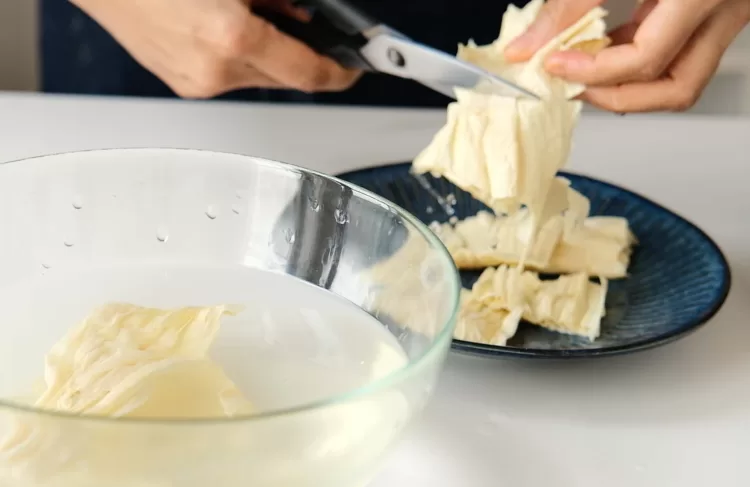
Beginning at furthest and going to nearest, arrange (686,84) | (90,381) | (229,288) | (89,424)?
(686,84) → (229,288) → (90,381) → (89,424)

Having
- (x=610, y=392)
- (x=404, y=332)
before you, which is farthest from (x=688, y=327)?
(x=404, y=332)

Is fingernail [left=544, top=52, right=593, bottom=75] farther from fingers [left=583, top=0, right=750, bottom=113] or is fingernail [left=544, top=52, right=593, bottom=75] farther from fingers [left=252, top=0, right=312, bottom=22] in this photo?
fingers [left=252, top=0, right=312, bottom=22]

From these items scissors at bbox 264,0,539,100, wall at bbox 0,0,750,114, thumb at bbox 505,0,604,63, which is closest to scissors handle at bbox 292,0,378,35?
scissors at bbox 264,0,539,100

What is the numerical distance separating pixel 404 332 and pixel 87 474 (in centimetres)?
17

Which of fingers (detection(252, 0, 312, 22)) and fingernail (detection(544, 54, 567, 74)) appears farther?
fingers (detection(252, 0, 312, 22))

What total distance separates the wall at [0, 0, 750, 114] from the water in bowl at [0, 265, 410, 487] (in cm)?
107

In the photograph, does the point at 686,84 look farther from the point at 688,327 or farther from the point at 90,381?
the point at 90,381

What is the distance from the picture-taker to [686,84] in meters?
0.68

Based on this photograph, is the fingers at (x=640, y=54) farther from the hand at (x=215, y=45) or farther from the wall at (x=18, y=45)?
the wall at (x=18, y=45)

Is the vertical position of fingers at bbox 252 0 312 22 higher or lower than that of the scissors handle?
lower

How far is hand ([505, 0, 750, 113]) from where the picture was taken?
626 millimetres

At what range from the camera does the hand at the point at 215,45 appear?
0.70 meters

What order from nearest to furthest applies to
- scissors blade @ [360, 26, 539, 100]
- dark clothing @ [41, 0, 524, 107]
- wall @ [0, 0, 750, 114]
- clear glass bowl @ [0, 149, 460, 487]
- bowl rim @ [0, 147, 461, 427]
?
1. bowl rim @ [0, 147, 461, 427]
2. clear glass bowl @ [0, 149, 460, 487]
3. scissors blade @ [360, 26, 539, 100]
4. dark clothing @ [41, 0, 524, 107]
5. wall @ [0, 0, 750, 114]

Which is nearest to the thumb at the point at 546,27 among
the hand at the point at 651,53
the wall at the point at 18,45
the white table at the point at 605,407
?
the hand at the point at 651,53
